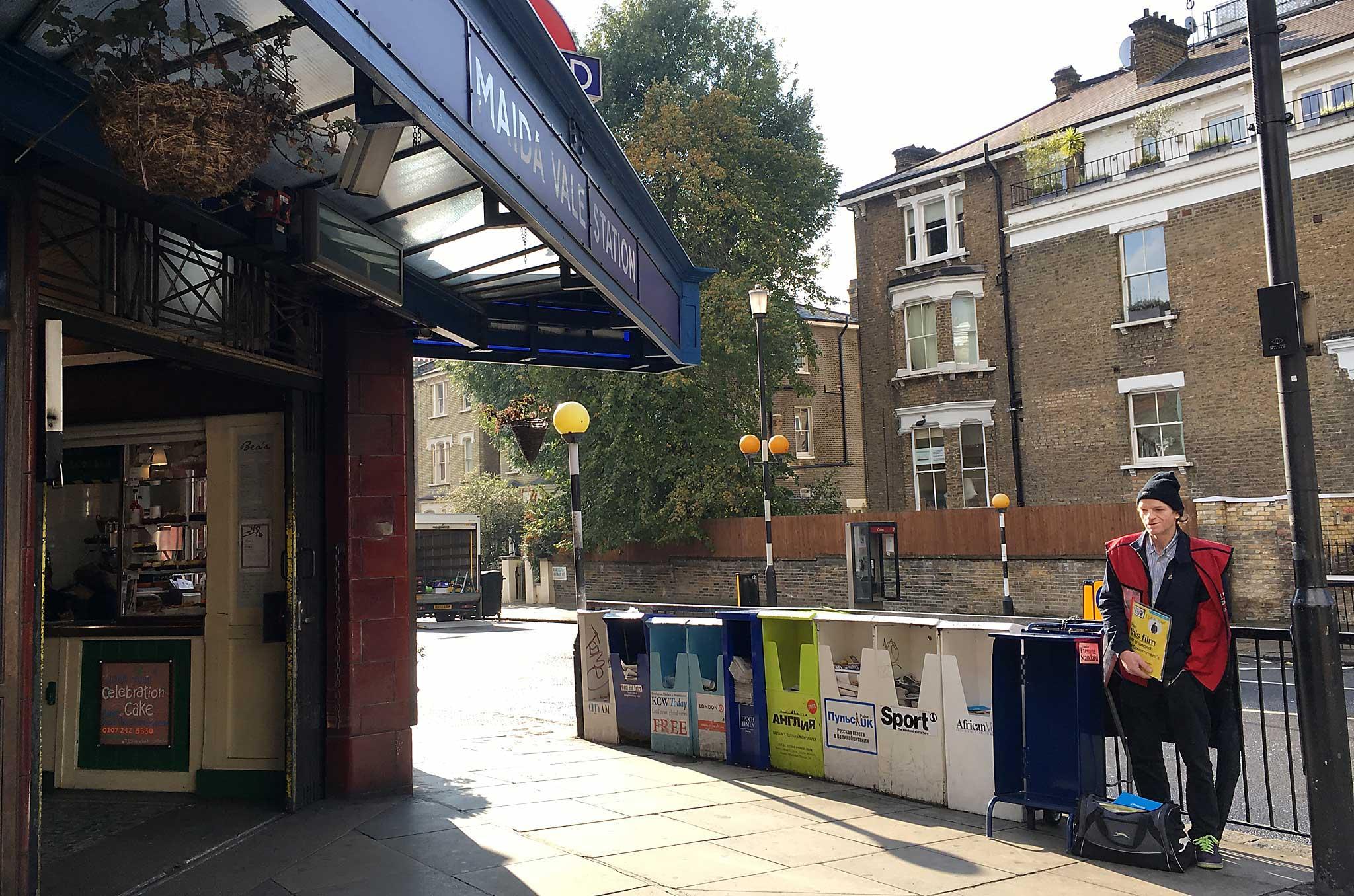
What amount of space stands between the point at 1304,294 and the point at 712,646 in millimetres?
5141

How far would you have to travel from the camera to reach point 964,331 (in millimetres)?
31766

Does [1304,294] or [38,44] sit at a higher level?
[38,44]

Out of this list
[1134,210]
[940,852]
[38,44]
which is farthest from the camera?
[1134,210]

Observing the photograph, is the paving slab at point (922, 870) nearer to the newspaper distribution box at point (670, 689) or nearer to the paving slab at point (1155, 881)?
the paving slab at point (1155, 881)

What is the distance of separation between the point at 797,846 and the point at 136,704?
4.95 meters

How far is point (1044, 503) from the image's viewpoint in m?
29.9

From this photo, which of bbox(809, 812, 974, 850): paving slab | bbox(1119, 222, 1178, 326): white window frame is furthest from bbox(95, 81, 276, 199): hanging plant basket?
bbox(1119, 222, 1178, 326): white window frame

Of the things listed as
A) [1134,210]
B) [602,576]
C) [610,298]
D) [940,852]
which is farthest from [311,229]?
[602,576]

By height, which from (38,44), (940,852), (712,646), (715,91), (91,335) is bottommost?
(940,852)

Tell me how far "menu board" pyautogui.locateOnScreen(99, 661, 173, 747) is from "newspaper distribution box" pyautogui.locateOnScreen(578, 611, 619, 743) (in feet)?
12.2

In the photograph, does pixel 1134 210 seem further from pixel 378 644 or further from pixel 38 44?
pixel 38 44

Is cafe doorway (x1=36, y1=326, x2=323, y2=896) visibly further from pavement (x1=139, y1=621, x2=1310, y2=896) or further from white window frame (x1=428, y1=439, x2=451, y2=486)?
white window frame (x1=428, y1=439, x2=451, y2=486)

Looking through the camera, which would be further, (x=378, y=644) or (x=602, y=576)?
(x=602, y=576)

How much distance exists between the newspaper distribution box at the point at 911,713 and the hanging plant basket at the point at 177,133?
17.3 ft
